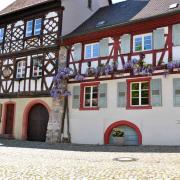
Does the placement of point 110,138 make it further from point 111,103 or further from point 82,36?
point 82,36

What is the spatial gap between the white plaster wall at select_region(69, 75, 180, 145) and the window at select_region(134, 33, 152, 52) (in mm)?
1923

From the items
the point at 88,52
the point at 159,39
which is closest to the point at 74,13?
the point at 88,52

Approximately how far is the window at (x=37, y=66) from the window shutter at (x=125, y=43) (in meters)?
5.67

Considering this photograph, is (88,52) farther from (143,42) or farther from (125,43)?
(143,42)

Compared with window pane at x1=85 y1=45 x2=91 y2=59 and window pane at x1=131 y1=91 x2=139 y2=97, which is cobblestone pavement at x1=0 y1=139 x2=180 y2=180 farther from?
window pane at x1=85 y1=45 x2=91 y2=59

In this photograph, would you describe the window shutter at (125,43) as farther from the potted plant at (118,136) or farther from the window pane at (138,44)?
the potted plant at (118,136)

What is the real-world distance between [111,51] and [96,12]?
258 inches

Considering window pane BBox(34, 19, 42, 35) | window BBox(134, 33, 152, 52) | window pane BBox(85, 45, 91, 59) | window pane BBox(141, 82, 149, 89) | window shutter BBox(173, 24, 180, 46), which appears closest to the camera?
window shutter BBox(173, 24, 180, 46)

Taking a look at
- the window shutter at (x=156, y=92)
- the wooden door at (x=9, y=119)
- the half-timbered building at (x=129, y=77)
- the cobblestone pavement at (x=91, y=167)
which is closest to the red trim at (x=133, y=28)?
the half-timbered building at (x=129, y=77)

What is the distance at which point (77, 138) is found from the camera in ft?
54.3

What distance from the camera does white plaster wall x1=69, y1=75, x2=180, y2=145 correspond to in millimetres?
13734

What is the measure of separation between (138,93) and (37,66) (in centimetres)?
693

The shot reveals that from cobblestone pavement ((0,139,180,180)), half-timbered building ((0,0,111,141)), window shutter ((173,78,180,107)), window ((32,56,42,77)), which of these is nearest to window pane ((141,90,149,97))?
window shutter ((173,78,180,107))

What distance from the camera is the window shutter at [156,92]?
14.1 m
